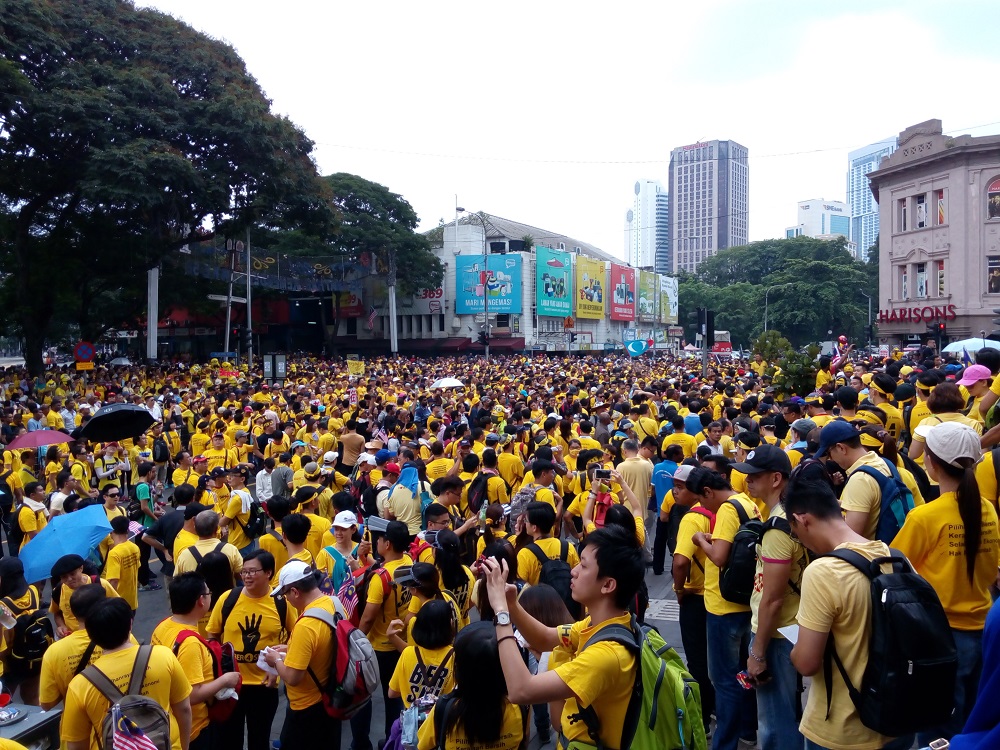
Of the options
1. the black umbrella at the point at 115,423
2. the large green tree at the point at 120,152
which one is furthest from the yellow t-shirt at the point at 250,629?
the large green tree at the point at 120,152

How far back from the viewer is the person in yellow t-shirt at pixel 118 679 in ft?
10.6

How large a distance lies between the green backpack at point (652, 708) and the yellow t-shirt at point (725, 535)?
154cm

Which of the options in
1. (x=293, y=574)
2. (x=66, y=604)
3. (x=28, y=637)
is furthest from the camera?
(x=66, y=604)

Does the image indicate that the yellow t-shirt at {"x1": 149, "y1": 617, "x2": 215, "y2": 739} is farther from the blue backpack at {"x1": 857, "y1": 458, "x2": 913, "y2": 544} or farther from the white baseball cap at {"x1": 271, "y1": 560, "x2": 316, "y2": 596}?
the blue backpack at {"x1": 857, "y1": 458, "x2": 913, "y2": 544}

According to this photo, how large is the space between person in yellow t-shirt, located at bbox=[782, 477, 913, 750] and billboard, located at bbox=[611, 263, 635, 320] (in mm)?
61171

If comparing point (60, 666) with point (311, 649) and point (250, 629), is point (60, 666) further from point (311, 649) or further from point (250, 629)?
point (311, 649)

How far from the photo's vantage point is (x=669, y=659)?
2.79 meters

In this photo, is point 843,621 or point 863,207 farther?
point 863,207

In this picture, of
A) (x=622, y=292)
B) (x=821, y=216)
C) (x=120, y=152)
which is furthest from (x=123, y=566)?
(x=821, y=216)

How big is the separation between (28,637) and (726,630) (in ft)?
14.4

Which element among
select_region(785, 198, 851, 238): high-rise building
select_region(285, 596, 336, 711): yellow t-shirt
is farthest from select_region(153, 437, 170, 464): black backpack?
select_region(785, 198, 851, 238): high-rise building

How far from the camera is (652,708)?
2.62 m

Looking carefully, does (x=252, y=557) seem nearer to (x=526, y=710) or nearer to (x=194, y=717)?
(x=194, y=717)

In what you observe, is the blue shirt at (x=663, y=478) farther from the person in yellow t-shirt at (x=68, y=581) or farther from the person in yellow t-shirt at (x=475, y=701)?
the person in yellow t-shirt at (x=68, y=581)
